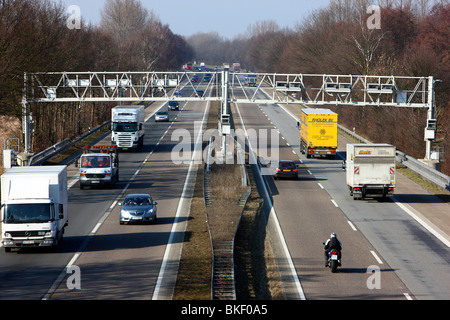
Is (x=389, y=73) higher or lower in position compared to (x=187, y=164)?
higher

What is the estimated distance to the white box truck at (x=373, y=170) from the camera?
38.9 metres

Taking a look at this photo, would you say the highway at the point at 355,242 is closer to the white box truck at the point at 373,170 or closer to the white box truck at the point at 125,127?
the white box truck at the point at 373,170

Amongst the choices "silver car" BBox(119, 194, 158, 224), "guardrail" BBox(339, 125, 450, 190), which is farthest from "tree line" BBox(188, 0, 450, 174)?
"silver car" BBox(119, 194, 158, 224)

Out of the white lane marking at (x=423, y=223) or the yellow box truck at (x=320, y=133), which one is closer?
the white lane marking at (x=423, y=223)

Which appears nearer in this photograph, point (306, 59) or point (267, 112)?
point (267, 112)

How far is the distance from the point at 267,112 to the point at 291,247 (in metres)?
73.8

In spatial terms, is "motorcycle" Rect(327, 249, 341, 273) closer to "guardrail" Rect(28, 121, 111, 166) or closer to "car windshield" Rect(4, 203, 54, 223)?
"car windshield" Rect(4, 203, 54, 223)

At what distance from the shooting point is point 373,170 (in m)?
A: 38.9

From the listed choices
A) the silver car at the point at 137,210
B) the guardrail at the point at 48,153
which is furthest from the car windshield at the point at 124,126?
the silver car at the point at 137,210

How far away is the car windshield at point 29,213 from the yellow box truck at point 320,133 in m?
31.8
